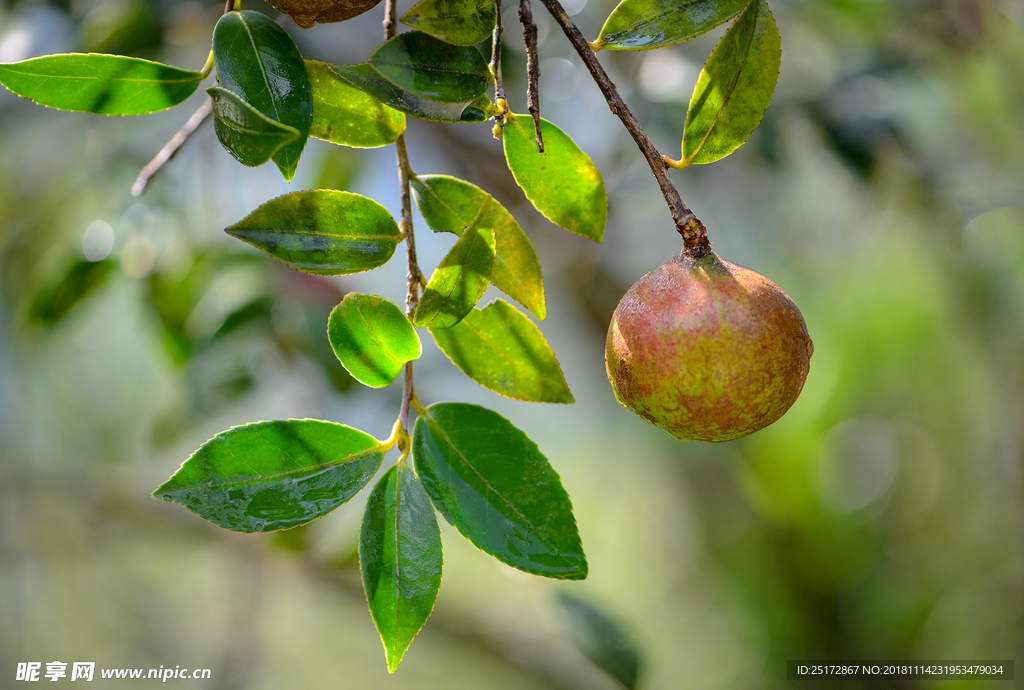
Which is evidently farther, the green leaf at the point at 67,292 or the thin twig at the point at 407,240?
the green leaf at the point at 67,292

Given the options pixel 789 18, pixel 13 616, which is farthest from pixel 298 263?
pixel 13 616

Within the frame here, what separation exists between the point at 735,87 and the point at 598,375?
189cm

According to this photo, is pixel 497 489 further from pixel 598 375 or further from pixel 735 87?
pixel 598 375

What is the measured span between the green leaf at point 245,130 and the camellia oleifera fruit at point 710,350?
0.21 m

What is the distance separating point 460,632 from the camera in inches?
69.2

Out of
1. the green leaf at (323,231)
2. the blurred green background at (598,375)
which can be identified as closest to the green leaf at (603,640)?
the blurred green background at (598,375)

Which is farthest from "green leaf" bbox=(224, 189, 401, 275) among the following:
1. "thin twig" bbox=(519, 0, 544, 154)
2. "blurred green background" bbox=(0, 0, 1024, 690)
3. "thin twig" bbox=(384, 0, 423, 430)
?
"blurred green background" bbox=(0, 0, 1024, 690)

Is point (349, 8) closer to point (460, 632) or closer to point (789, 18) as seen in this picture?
point (789, 18)

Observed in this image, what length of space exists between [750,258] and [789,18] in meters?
1.69

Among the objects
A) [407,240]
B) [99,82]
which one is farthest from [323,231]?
[99,82]

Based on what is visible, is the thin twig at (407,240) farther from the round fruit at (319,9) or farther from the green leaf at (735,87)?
the green leaf at (735,87)

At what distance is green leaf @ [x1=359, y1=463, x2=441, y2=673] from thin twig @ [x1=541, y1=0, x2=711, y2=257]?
223 millimetres

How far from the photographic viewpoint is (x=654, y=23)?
0.38 m

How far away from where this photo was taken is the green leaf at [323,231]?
0.34m
